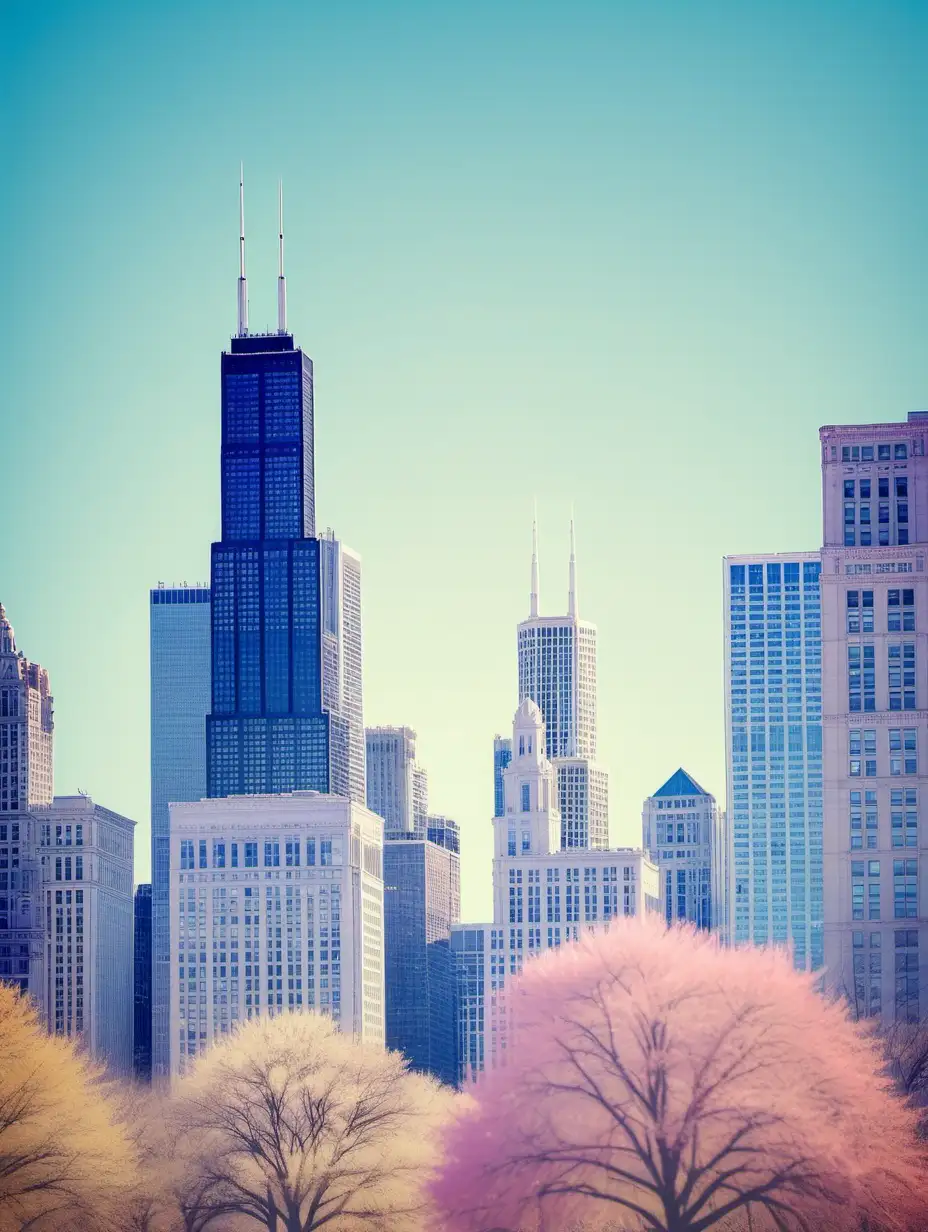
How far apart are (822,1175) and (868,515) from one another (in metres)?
85.9

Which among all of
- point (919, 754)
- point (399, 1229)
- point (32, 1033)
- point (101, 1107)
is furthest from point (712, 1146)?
point (919, 754)

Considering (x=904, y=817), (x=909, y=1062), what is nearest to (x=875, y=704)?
(x=904, y=817)

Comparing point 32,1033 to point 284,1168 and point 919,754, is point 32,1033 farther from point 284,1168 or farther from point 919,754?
point 919,754

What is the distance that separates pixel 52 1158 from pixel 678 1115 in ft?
135

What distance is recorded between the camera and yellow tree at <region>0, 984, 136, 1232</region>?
481 feet

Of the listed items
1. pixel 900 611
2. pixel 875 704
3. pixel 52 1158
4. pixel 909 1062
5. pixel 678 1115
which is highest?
pixel 900 611

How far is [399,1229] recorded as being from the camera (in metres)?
152

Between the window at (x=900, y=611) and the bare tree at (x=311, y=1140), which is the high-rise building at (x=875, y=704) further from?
the bare tree at (x=311, y=1140)

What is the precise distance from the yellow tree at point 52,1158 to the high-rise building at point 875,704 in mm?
58040

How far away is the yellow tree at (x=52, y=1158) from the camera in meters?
147

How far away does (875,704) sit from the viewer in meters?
195

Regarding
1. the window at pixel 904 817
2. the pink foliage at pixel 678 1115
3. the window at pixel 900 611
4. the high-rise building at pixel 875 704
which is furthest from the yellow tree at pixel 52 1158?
the window at pixel 900 611

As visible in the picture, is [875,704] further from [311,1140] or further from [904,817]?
[311,1140]

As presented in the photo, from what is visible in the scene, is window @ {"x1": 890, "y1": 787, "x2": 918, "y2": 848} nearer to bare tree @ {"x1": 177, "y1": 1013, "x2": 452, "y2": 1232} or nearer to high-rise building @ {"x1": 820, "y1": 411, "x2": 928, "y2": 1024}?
high-rise building @ {"x1": 820, "y1": 411, "x2": 928, "y2": 1024}
